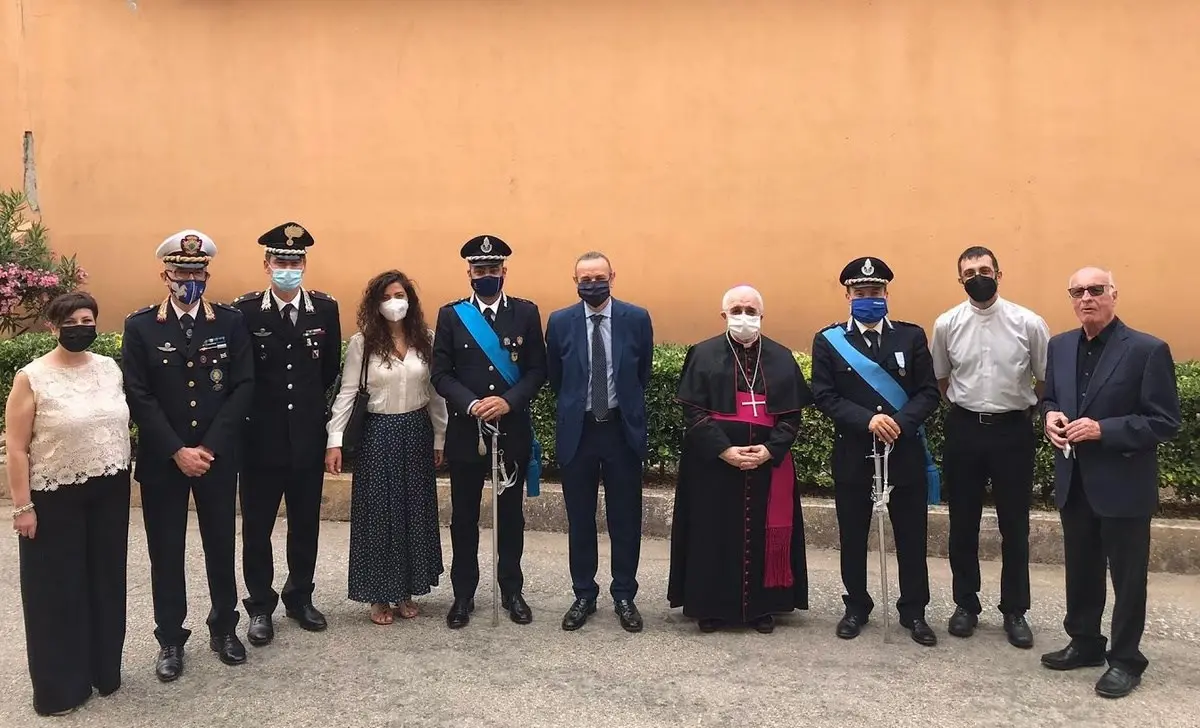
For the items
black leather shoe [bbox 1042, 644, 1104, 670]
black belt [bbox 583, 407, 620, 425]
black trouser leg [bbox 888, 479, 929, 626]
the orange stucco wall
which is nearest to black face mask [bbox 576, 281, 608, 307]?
black belt [bbox 583, 407, 620, 425]

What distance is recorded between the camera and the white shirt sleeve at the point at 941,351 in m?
4.78

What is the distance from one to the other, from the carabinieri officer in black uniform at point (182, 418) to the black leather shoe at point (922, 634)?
11.4 ft

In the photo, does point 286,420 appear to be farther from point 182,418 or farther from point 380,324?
point 380,324

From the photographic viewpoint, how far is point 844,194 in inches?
299

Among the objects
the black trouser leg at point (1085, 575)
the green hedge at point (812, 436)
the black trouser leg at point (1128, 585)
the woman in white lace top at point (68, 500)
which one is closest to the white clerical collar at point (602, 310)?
the green hedge at point (812, 436)

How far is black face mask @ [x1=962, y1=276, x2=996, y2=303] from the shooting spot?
4.54 meters

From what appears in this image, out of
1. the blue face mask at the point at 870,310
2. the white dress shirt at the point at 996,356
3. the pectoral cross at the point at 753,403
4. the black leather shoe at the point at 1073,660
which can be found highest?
the blue face mask at the point at 870,310

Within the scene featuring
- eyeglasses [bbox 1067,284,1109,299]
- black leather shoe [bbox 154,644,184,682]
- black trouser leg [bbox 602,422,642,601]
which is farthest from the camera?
black trouser leg [bbox 602,422,642,601]

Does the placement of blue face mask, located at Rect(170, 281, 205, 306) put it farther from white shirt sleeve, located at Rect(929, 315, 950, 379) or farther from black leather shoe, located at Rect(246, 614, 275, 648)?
white shirt sleeve, located at Rect(929, 315, 950, 379)

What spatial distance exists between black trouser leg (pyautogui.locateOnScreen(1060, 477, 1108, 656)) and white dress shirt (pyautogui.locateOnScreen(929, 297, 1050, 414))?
582 millimetres

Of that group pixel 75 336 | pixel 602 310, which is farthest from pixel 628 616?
pixel 75 336

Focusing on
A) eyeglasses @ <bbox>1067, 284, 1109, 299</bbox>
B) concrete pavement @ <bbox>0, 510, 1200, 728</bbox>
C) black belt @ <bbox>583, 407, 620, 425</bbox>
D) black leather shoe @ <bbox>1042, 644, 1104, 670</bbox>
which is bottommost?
concrete pavement @ <bbox>0, 510, 1200, 728</bbox>

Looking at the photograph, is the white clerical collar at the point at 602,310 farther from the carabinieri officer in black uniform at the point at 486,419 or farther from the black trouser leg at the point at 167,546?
the black trouser leg at the point at 167,546

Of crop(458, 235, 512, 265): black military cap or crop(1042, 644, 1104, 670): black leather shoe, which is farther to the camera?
crop(458, 235, 512, 265): black military cap
